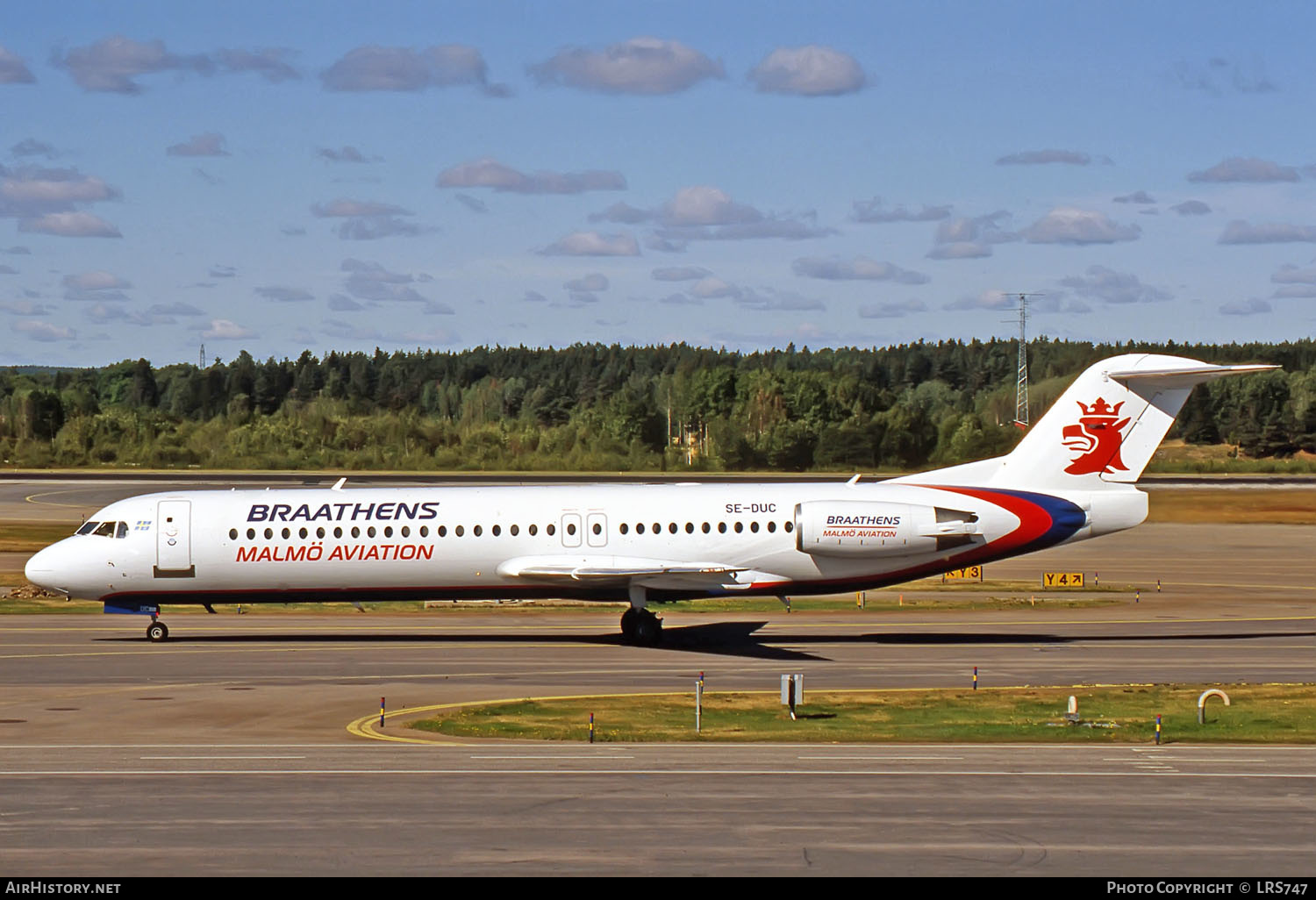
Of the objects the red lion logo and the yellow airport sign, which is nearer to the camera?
the red lion logo

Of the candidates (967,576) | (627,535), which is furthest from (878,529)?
(967,576)

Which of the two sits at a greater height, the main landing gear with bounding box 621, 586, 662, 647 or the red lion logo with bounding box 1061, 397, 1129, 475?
the red lion logo with bounding box 1061, 397, 1129, 475

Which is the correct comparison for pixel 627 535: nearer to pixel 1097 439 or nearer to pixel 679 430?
pixel 1097 439

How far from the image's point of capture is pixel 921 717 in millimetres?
27094

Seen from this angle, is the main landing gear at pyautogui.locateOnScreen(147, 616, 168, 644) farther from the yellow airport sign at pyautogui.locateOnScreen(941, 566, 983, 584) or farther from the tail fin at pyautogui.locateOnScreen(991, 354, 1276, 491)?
the yellow airport sign at pyautogui.locateOnScreen(941, 566, 983, 584)

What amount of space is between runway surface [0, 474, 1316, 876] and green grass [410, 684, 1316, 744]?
1.10 metres

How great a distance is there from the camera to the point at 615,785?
20078 mm

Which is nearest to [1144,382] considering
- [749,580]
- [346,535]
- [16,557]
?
[749,580]

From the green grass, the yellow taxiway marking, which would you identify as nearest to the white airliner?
the green grass

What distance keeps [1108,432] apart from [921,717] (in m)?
14.5

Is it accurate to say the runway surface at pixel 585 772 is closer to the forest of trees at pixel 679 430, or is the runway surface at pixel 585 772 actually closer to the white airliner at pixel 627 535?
the white airliner at pixel 627 535

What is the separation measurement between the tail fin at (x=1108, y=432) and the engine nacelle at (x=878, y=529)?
227cm

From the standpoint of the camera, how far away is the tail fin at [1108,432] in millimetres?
38469

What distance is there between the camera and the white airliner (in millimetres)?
37594
